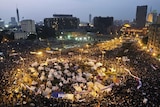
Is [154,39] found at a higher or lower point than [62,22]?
higher

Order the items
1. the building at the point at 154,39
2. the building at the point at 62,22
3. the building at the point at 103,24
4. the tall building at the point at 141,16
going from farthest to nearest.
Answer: the tall building at the point at 141,16, the building at the point at 62,22, the building at the point at 103,24, the building at the point at 154,39

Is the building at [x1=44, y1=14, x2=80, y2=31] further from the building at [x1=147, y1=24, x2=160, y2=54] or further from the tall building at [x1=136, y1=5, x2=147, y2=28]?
the building at [x1=147, y1=24, x2=160, y2=54]

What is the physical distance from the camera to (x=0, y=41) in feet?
191

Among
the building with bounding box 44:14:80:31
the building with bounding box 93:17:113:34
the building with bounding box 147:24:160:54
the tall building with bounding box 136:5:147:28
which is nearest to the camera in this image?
the building with bounding box 147:24:160:54

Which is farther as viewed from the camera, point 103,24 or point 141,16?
point 141,16

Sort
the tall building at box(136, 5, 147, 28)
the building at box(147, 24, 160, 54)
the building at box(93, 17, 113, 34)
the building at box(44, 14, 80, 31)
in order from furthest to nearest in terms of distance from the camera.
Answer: the tall building at box(136, 5, 147, 28)
the building at box(44, 14, 80, 31)
the building at box(93, 17, 113, 34)
the building at box(147, 24, 160, 54)

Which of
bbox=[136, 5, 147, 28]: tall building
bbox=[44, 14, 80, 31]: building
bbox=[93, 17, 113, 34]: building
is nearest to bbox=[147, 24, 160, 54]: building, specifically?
bbox=[93, 17, 113, 34]: building

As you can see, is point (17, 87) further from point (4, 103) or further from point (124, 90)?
point (124, 90)

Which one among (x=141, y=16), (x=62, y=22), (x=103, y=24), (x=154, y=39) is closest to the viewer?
(x=154, y=39)

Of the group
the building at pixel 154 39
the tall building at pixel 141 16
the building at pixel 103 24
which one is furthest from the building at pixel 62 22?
the building at pixel 154 39

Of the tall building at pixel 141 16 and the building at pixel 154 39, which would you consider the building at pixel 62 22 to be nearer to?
the tall building at pixel 141 16

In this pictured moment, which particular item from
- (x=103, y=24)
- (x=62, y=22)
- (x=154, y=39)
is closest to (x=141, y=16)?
(x=103, y=24)

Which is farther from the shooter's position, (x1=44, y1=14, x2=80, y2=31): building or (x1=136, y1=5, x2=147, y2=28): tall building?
(x1=136, y1=5, x2=147, y2=28): tall building

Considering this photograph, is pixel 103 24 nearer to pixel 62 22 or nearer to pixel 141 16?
pixel 62 22
